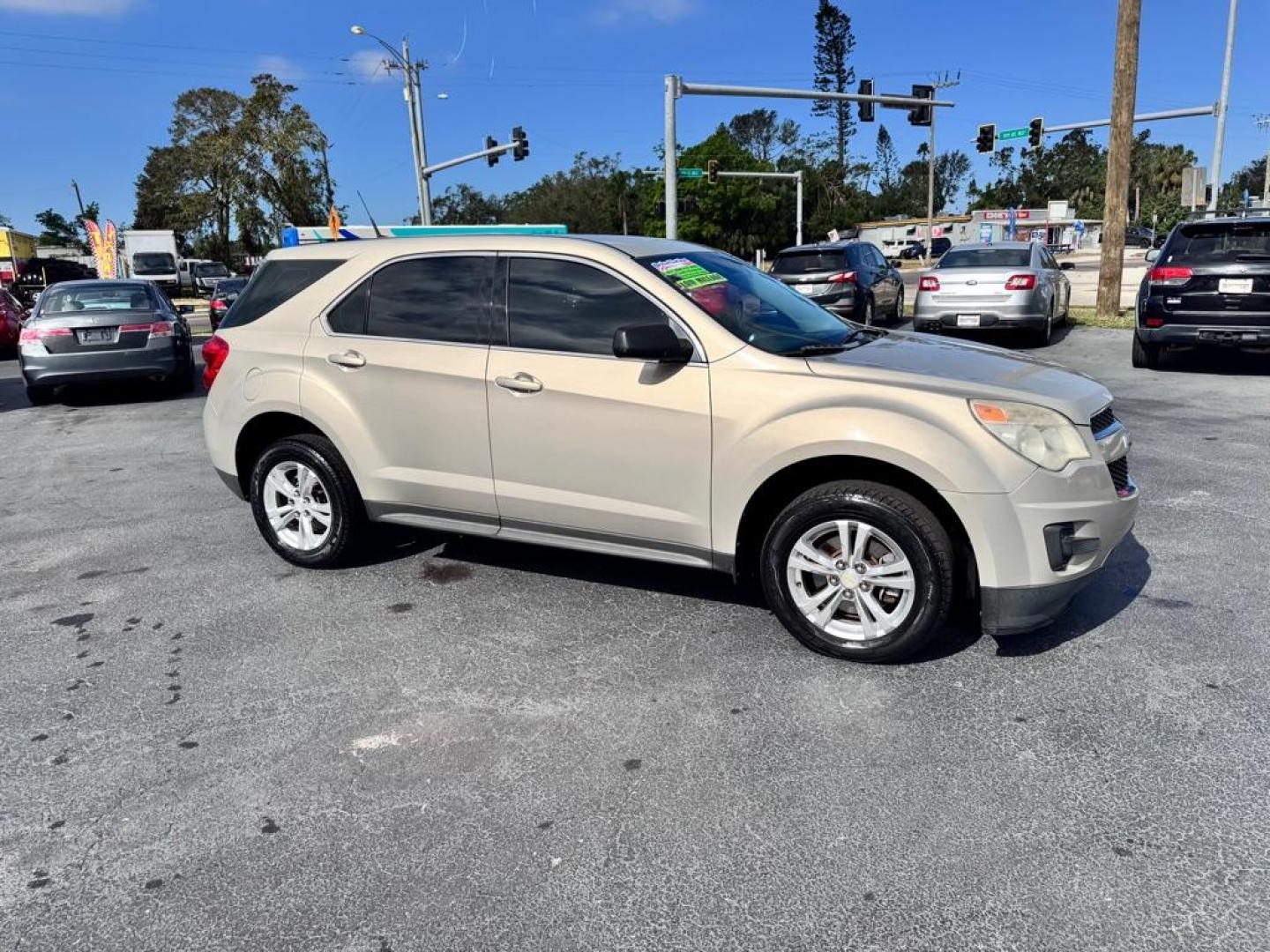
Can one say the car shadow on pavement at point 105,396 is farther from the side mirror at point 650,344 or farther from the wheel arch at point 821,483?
the wheel arch at point 821,483

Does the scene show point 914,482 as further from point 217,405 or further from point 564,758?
point 217,405

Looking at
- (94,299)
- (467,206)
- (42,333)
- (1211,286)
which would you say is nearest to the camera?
(1211,286)

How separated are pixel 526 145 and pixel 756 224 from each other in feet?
190

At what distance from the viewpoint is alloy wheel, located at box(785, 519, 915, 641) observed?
3650 millimetres

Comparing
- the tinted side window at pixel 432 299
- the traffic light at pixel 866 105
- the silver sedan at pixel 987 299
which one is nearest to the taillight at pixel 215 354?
the tinted side window at pixel 432 299

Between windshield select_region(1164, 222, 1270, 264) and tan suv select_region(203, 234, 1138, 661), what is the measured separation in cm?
738

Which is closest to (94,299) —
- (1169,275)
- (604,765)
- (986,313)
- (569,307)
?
(569,307)

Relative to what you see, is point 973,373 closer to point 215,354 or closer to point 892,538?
point 892,538

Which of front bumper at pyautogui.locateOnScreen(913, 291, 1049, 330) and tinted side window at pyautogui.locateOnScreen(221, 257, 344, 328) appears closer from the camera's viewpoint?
tinted side window at pyautogui.locateOnScreen(221, 257, 344, 328)

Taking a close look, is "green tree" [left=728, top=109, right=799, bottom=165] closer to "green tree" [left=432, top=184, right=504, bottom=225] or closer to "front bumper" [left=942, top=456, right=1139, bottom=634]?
"green tree" [left=432, top=184, right=504, bottom=225]

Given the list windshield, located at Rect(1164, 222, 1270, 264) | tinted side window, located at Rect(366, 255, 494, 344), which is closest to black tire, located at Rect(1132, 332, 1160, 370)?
windshield, located at Rect(1164, 222, 1270, 264)

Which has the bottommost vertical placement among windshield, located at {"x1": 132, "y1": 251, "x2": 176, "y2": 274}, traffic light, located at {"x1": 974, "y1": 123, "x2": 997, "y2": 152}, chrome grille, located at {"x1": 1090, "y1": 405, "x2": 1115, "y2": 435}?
chrome grille, located at {"x1": 1090, "y1": 405, "x2": 1115, "y2": 435}

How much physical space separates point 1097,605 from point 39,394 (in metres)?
12.0

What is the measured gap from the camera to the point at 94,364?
10.9 m
